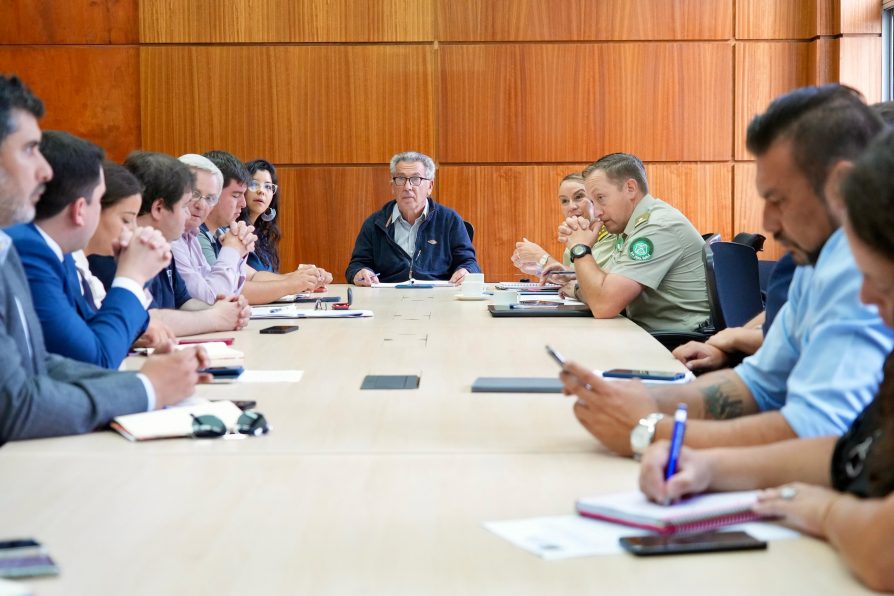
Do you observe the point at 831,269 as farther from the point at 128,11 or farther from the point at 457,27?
the point at 128,11

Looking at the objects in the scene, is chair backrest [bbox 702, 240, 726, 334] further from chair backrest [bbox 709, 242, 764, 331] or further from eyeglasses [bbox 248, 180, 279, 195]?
eyeglasses [bbox 248, 180, 279, 195]

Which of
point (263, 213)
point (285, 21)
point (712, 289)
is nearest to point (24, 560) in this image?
point (712, 289)

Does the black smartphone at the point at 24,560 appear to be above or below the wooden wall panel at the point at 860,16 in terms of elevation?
below

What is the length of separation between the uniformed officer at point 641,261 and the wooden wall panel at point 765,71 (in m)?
2.74

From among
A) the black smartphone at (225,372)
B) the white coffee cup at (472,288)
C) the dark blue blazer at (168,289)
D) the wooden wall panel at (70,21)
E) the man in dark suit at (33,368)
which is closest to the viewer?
the man in dark suit at (33,368)

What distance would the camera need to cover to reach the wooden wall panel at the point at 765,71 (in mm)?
6773

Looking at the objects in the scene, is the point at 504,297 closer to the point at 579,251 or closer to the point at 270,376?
the point at 579,251

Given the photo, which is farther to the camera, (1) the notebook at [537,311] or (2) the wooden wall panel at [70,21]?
(2) the wooden wall panel at [70,21]

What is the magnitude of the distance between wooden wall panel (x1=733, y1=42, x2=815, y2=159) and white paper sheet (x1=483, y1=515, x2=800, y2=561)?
228 inches

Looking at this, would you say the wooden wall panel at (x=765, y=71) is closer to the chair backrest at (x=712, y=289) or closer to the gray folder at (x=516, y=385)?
the chair backrest at (x=712, y=289)

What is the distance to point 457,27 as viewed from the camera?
6812 millimetres

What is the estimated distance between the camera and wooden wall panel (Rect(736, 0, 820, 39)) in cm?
674

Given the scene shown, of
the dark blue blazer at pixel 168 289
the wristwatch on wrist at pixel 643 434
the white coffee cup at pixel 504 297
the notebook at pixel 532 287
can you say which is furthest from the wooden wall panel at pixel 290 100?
the wristwatch on wrist at pixel 643 434

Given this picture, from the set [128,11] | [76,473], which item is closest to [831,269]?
[76,473]
